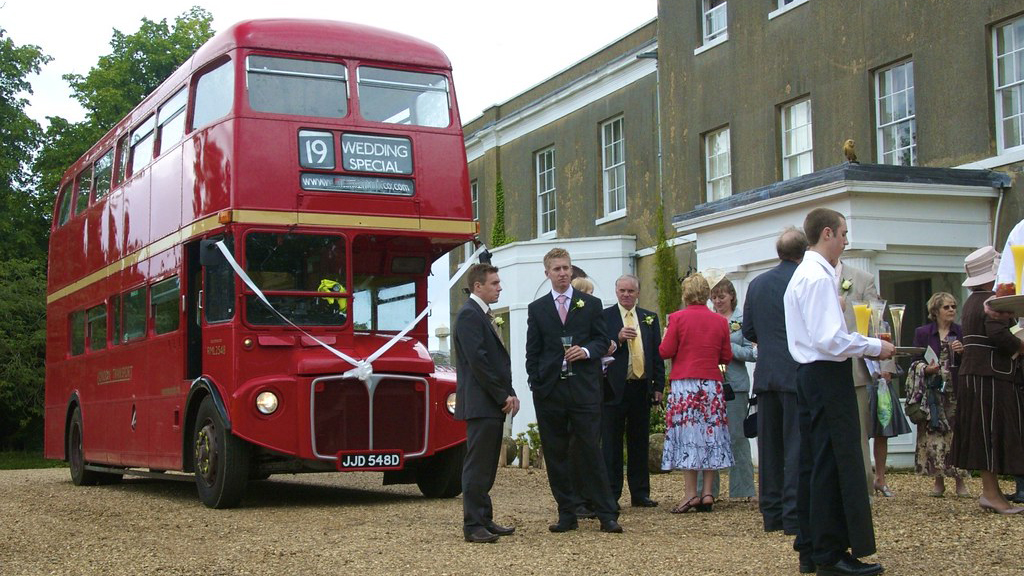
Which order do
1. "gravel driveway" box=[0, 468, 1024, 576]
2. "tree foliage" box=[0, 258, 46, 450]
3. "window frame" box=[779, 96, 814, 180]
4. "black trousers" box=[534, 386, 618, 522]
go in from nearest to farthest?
"gravel driveway" box=[0, 468, 1024, 576], "black trousers" box=[534, 386, 618, 522], "window frame" box=[779, 96, 814, 180], "tree foliage" box=[0, 258, 46, 450]

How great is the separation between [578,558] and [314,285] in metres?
5.31

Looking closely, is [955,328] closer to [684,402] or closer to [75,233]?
[684,402]

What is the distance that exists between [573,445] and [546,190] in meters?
19.7

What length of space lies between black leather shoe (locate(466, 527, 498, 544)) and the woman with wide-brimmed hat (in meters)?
3.63

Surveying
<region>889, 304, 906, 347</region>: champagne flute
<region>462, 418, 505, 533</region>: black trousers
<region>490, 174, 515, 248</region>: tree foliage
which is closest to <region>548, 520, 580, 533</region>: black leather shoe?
<region>462, 418, 505, 533</region>: black trousers

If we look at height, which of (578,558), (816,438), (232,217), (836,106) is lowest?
(578,558)

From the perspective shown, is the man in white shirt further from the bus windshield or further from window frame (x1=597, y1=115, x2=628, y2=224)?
window frame (x1=597, y1=115, x2=628, y2=224)

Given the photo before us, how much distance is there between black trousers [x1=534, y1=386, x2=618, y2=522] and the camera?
903 centimetres


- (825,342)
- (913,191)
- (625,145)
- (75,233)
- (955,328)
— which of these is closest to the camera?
(825,342)

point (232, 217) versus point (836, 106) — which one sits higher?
point (836, 106)

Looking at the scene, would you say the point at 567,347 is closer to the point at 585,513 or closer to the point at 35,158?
the point at 585,513

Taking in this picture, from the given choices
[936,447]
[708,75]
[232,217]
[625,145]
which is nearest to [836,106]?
[708,75]

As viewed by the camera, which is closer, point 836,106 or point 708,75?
point 836,106

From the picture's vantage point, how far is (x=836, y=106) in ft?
61.5
